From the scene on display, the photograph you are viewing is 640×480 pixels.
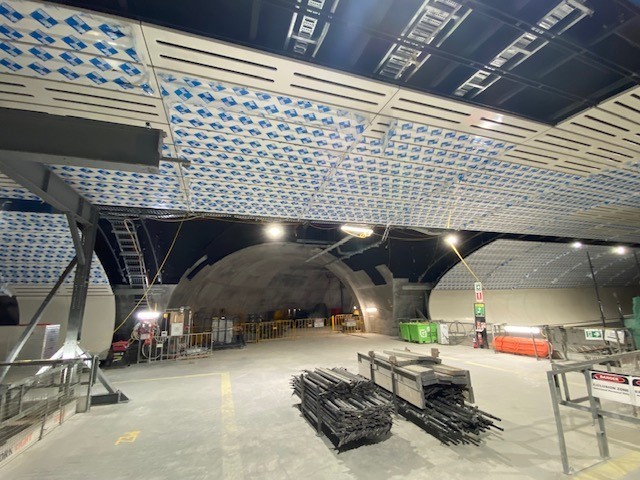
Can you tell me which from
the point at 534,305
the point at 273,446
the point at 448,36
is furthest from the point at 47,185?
Answer: the point at 534,305

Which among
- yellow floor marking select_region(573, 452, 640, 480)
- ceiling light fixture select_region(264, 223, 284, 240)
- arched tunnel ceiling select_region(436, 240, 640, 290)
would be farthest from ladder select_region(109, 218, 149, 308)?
arched tunnel ceiling select_region(436, 240, 640, 290)

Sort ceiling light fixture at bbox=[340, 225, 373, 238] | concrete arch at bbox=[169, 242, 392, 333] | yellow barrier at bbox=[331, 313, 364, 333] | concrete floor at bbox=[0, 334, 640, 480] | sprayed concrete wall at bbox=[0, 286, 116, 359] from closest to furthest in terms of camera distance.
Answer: concrete floor at bbox=[0, 334, 640, 480], sprayed concrete wall at bbox=[0, 286, 116, 359], ceiling light fixture at bbox=[340, 225, 373, 238], concrete arch at bbox=[169, 242, 392, 333], yellow barrier at bbox=[331, 313, 364, 333]

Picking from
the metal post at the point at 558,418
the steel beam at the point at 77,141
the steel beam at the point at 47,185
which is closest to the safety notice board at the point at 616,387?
the metal post at the point at 558,418

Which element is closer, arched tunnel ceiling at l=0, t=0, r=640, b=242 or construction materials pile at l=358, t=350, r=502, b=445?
arched tunnel ceiling at l=0, t=0, r=640, b=242

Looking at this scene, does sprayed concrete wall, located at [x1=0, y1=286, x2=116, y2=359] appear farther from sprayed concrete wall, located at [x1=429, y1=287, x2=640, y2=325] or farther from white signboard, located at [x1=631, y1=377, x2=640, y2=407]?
sprayed concrete wall, located at [x1=429, y1=287, x2=640, y2=325]

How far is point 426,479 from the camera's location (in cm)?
327

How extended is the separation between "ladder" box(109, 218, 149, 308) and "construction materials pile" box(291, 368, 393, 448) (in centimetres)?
777

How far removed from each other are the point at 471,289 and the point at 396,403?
13.2 m

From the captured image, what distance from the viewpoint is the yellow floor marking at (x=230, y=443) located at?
3.56m

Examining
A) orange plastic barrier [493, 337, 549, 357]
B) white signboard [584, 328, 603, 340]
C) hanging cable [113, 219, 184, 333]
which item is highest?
hanging cable [113, 219, 184, 333]

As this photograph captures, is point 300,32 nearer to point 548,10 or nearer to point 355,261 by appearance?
point 548,10

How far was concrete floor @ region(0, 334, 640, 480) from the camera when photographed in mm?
3484

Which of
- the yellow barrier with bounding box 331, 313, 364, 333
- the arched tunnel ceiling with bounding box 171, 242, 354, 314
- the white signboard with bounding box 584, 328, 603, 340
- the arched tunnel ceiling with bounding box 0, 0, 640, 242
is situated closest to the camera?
the arched tunnel ceiling with bounding box 0, 0, 640, 242

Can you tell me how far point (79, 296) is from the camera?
6.03 m
